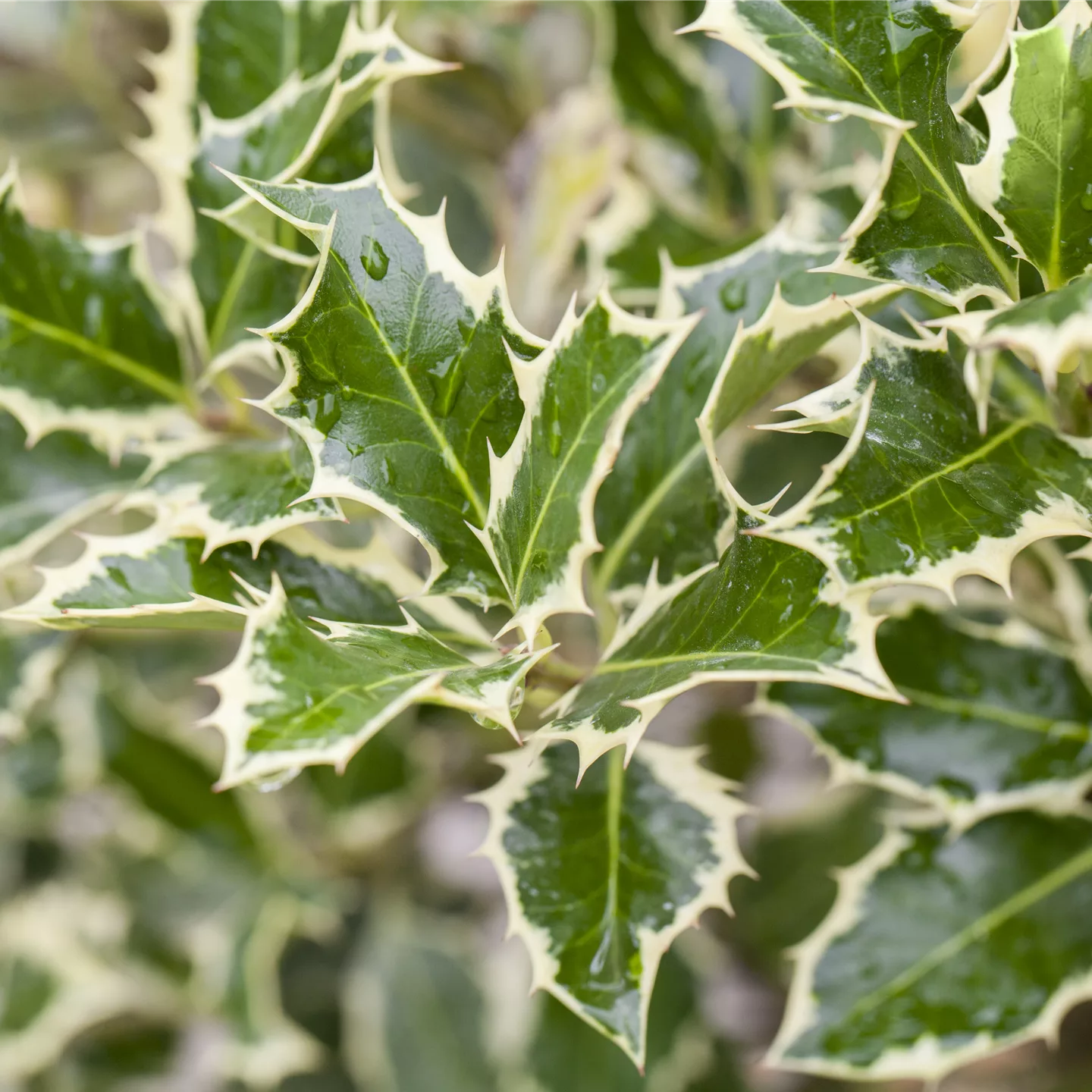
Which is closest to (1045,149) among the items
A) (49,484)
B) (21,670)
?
(49,484)

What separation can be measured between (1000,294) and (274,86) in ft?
1.73

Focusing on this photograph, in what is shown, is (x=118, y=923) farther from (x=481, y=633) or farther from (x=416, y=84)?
(x=416, y=84)

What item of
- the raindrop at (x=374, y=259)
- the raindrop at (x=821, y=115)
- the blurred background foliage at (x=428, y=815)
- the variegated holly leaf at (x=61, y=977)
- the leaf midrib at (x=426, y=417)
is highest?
the raindrop at (x=821, y=115)

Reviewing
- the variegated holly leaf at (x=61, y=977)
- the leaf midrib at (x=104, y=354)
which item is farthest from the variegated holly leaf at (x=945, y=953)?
the variegated holly leaf at (x=61, y=977)

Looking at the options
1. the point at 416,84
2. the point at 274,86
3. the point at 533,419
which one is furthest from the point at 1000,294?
the point at 416,84

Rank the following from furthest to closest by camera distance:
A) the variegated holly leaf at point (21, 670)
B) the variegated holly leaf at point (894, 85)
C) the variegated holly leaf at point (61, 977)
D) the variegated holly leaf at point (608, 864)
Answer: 1. the variegated holly leaf at point (61, 977)
2. the variegated holly leaf at point (21, 670)
3. the variegated holly leaf at point (608, 864)
4. the variegated holly leaf at point (894, 85)

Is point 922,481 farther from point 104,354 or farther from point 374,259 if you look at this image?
point 104,354

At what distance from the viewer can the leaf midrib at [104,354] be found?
2.37ft

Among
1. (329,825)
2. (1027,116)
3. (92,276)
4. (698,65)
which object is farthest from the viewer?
(329,825)

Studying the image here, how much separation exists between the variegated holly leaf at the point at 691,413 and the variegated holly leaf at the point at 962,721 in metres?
0.14

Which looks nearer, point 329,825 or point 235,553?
point 235,553

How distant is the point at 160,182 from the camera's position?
770 millimetres

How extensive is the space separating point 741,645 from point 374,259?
0.26m

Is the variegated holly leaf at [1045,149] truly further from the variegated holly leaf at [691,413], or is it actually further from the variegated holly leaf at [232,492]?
the variegated holly leaf at [232,492]
